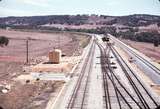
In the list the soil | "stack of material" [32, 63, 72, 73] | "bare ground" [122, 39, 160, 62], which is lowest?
"bare ground" [122, 39, 160, 62]

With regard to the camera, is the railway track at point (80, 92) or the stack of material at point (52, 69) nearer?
the railway track at point (80, 92)

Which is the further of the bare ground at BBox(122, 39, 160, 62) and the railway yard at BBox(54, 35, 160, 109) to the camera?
the bare ground at BBox(122, 39, 160, 62)

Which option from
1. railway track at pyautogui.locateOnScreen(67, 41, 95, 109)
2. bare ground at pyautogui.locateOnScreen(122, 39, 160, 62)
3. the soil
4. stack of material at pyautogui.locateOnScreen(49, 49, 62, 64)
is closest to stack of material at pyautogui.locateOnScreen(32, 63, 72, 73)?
railway track at pyautogui.locateOnScreen(67, 41, 95, 109)

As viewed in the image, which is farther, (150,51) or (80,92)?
(150,51)

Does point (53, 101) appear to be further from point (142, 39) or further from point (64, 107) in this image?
point (142, 39)

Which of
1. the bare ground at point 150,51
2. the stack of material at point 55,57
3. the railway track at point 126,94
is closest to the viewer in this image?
the railway track at point 126,94

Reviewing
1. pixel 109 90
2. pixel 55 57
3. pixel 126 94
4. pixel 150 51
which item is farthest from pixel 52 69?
pixel 150 51

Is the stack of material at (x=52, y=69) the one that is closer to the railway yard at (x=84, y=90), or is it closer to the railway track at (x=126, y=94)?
the railway yard at (x=84, y=90)

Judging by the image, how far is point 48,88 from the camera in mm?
44656

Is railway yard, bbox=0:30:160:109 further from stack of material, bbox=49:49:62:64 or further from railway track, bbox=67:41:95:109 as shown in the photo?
stack of material, bbox=49:49:62:64

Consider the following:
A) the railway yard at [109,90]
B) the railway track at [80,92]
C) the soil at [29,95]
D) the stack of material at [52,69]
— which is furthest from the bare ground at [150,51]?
the soil at [29,95]

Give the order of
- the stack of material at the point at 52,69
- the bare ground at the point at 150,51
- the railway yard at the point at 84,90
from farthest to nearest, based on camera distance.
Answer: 1. the bare ground at the point at 150,51
2. the stack of material at the point at 52,69
3. the railway yard at the point at 84,90

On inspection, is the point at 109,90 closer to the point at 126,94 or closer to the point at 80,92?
the point at 126,94

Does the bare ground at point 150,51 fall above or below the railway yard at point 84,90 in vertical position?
below
